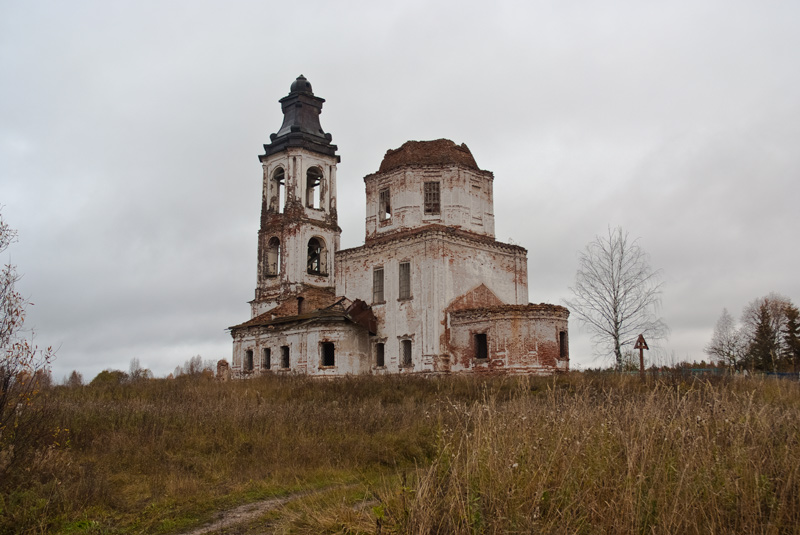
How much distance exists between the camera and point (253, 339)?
105 ft

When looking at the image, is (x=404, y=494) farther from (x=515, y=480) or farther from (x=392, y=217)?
(x=392, y=217)

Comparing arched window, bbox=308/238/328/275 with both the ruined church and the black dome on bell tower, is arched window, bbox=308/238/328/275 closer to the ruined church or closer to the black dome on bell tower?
the ruined church

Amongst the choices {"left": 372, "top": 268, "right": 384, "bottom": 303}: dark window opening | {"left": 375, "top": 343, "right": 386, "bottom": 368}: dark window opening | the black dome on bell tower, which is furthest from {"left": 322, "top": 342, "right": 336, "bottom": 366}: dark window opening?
the black dome on bell tower

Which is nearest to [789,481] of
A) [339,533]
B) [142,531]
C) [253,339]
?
[339,533]

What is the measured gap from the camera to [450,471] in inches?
229

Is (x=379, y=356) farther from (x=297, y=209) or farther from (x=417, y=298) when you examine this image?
(x=297, y=209)

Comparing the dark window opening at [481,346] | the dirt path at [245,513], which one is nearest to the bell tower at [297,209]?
the dark window opening at [481,346]

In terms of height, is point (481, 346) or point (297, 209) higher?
point (297, 209)

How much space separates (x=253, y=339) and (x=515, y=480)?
2836 centimetres

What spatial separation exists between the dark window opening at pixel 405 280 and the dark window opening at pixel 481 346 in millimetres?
3567

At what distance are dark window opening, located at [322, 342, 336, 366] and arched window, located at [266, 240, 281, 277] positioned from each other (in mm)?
8505

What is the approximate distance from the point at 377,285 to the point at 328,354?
3774 millimetres

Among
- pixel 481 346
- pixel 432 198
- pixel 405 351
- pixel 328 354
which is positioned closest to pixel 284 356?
pixel 328 354

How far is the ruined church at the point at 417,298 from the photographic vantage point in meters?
24.5
